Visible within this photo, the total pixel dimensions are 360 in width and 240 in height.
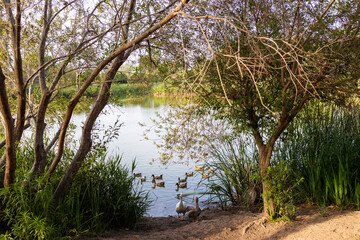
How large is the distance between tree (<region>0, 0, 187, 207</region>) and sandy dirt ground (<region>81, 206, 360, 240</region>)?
1.29 m

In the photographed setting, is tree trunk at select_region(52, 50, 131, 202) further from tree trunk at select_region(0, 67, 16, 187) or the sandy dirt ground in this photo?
the sandy dirt ground

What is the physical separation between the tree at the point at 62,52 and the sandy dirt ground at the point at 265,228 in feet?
4.22

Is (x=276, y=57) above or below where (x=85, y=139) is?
above

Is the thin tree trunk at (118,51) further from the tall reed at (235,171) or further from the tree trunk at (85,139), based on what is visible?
the tall reed at (235,171)

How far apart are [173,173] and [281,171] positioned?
4.93 metres

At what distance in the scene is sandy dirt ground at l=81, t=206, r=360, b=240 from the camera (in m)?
3.97

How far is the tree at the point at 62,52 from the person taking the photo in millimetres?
3730

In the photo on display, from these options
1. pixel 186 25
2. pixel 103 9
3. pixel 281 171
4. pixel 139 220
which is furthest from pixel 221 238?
pixel 103 9

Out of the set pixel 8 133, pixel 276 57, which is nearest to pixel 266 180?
pixel 276 57

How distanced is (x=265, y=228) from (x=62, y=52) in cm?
377

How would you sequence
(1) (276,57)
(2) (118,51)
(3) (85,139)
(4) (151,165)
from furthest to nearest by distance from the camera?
(4) (151,165) < (3) (85,139) < (1) (276,57) < (2) (118,51)

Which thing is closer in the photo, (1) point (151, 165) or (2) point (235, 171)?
(2) point (235, 171)

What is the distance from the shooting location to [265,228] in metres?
4.37

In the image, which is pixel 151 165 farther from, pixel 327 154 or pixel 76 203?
pixel 327 154
